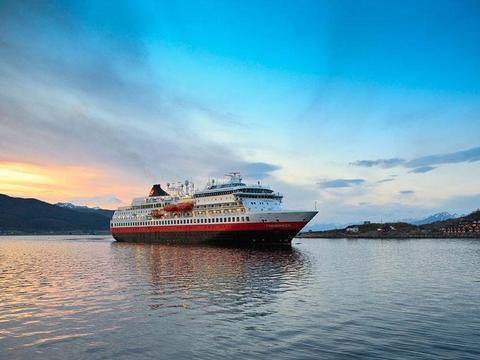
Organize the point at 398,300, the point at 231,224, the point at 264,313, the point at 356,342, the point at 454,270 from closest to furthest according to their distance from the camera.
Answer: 1. the point at 356,342
2. the point at 264,313
3. the point at 398,300
4. the point at 454,270
5. the point at 231,224

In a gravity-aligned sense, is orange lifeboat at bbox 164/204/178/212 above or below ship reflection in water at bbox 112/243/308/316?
above

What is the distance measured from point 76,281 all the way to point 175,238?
65.7 m

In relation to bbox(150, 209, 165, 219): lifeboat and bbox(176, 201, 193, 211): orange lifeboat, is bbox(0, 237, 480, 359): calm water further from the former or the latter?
bbox(150, 209, 165, 219): lifeboat

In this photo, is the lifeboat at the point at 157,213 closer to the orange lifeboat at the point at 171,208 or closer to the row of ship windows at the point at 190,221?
the row of ship windows at the point at 190,221

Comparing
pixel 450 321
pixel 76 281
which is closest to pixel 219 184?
pixel 76 281

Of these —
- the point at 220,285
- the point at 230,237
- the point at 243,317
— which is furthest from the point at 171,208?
the point at 243,317

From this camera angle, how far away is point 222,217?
8650 cm

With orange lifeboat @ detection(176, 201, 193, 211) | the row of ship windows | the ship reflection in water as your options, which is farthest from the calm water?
orange lifeboat @ detection(176, 201, 193, 211)

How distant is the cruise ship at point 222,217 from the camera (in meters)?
79.1

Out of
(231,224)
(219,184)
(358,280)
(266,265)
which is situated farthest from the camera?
(219,184)

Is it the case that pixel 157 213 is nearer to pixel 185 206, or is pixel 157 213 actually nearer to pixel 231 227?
pixel 185 206

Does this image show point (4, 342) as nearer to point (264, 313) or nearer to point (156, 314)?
point (156, 314)

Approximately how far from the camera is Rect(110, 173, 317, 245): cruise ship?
79.1 meters

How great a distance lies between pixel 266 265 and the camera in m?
47.5
